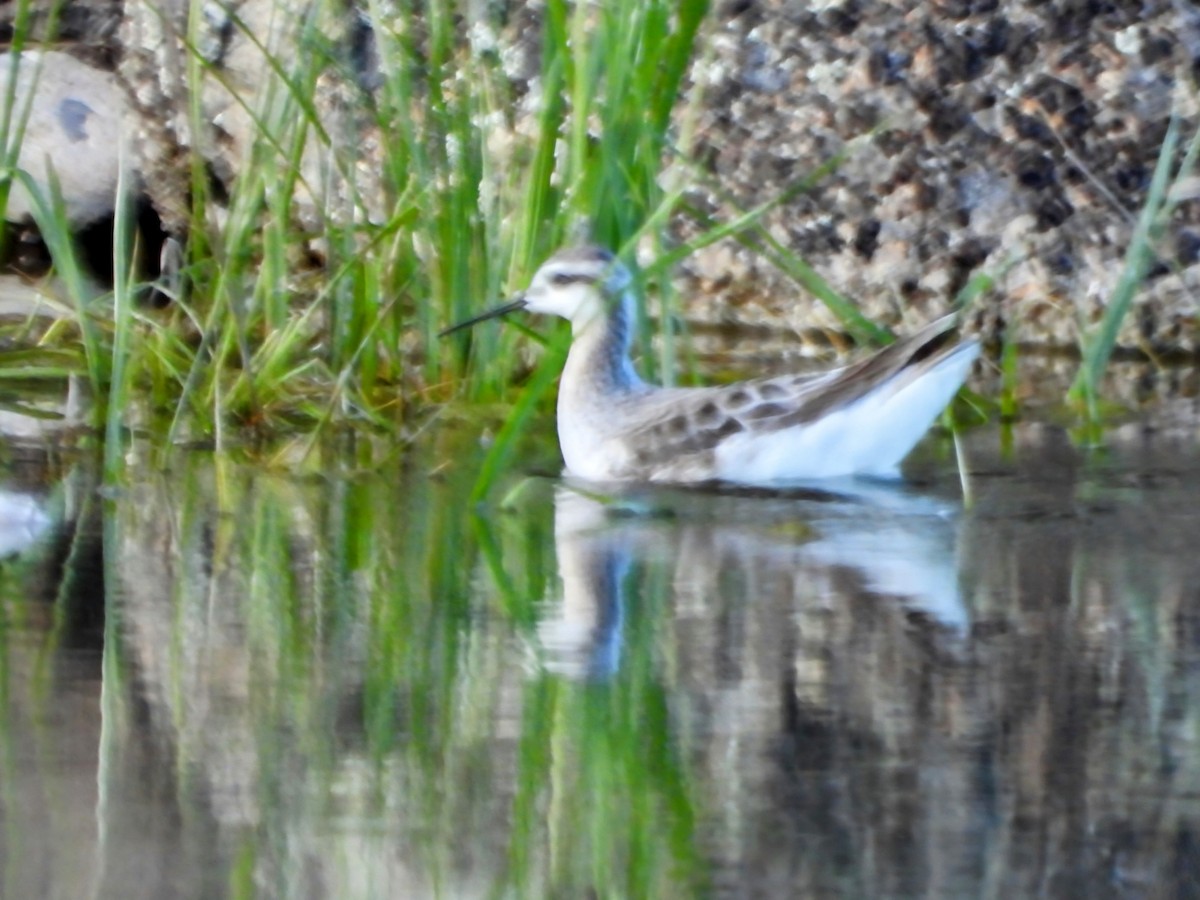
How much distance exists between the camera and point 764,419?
21.0 feet

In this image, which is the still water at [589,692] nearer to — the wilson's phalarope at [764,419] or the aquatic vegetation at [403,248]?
the wilson's phalarope at [764,419]

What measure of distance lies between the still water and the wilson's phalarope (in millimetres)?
427

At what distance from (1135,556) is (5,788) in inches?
105

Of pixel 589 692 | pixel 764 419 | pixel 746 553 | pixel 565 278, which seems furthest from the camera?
pixel 565 278

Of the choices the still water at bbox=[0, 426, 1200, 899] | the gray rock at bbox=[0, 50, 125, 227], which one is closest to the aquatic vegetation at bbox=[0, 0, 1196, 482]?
the still water at bbox=[0, 426, 1200, 899]

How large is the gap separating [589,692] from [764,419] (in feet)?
8.96

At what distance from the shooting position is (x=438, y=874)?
286 cm

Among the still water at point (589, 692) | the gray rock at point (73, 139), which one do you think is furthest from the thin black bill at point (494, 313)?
the gray rock at point (73, 139)

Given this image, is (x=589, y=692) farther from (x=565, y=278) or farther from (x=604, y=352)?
(x=604, y=352)

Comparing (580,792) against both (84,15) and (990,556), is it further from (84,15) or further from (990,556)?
(84,15)

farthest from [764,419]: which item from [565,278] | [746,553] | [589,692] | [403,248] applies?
[589,692]

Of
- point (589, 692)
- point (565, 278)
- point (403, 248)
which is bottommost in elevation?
point (589, 692)

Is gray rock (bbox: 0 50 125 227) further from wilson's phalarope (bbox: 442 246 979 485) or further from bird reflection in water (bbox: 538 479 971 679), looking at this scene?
bird reflection in water (bbox: 538 479 971 679)

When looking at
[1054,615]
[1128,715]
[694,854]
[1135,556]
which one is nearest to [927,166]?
[1135,556]
